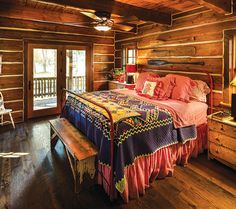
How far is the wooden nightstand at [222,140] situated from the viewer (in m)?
2.67

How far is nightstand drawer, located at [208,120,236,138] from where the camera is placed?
2.65m

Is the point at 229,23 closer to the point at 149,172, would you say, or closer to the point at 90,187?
the point at 149,172

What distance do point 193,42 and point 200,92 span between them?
1057mm

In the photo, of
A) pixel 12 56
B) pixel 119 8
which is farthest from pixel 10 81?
pixel 119 8

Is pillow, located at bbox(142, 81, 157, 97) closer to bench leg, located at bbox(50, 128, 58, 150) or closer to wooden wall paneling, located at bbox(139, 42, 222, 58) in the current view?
wooden wall paneling, located at bbox(139, 42, 222, 58)

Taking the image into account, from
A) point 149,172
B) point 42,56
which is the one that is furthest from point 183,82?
point 42,56

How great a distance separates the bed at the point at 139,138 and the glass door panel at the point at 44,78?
251cm

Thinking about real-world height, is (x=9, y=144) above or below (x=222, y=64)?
below

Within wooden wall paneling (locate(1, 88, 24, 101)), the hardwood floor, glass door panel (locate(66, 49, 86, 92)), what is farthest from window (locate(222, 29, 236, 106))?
wooden wall paneling (locate(1, 88, 24, 101))

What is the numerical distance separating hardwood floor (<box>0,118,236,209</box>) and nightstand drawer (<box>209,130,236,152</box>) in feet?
1.24

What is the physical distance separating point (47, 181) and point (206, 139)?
2.61 metres

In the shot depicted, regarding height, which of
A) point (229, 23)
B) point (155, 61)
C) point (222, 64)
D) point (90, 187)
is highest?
point (229, 23)

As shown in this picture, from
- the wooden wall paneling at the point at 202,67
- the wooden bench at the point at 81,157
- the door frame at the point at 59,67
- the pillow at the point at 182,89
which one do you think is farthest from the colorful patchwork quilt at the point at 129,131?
the door frame at the point at 59,67

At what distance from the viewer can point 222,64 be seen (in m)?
3.32
